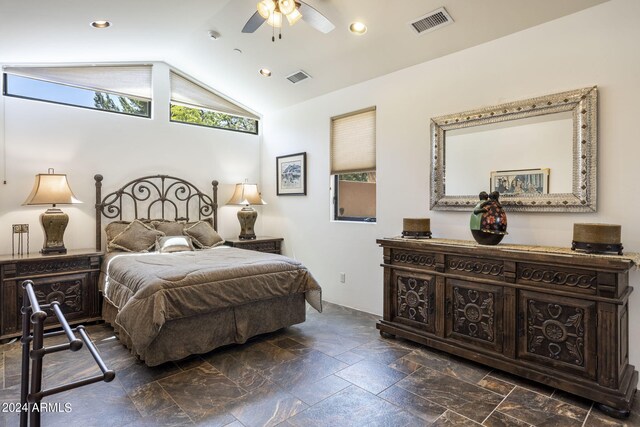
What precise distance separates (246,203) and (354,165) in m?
1.83

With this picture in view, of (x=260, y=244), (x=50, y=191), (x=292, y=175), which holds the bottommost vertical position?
(x=260, y=244)

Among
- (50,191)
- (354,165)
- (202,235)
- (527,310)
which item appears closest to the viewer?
(527,310)

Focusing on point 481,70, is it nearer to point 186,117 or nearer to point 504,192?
point 504,192

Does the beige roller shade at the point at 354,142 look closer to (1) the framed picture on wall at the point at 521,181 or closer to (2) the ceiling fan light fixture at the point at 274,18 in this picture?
(1) the framed picture on wall at the point at 521,181

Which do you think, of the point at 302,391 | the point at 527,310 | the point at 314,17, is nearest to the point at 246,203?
the point at 314,17

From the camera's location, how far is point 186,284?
9.85ft

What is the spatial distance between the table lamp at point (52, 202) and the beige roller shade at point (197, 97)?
1986 mm

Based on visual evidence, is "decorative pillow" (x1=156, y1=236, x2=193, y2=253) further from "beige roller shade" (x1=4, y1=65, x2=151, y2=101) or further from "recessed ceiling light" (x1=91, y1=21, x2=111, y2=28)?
"recessed ceiling light" (x1=91, y1=21, x2=111, y2=28)

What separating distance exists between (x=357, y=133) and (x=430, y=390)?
10.1ft

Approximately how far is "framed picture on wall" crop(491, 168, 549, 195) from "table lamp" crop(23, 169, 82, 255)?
4.46m

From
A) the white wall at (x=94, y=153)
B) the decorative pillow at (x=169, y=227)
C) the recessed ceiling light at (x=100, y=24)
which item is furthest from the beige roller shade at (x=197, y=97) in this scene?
the decorative pillow at (x=169, y=227)

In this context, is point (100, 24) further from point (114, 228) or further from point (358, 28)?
point (358, 28)

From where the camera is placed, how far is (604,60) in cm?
276

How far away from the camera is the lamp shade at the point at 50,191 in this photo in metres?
3.80
